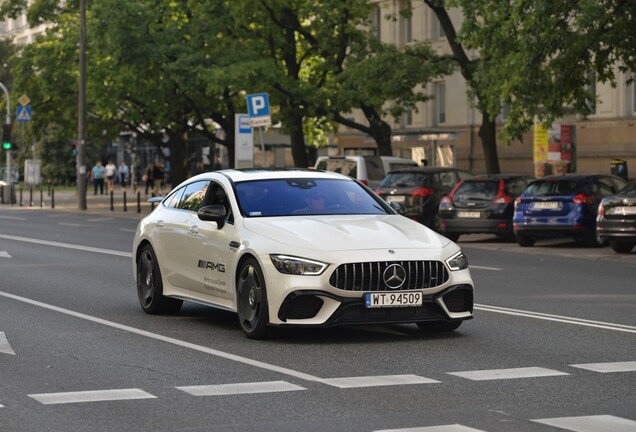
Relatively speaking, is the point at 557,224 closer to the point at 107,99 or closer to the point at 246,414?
the point at 246,414

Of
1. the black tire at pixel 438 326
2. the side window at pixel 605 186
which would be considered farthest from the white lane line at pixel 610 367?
the side window at pixel 605 186

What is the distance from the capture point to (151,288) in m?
14.5

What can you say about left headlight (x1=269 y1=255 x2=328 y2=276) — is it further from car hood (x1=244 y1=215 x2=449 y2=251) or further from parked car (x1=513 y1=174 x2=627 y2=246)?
parked car (x1=513 y1=174 x2=627 y2=246)

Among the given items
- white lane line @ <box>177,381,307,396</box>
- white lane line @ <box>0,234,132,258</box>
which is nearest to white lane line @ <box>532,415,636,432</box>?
white lane line @ <box>177,381,307,396</box>

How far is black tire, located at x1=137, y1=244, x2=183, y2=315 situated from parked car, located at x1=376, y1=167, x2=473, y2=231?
19147 millimetres

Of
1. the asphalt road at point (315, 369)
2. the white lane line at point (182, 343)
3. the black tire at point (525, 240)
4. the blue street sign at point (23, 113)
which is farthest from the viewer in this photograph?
the blue street sign at point (23, 113)

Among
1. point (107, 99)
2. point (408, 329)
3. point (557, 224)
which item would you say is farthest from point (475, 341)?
point (107, 99)

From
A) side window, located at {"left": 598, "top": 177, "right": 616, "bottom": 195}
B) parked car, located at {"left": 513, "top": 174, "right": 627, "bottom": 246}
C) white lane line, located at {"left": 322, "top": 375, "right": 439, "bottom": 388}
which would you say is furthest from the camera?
side window, located at {"left": 598, "top": 177, "right": 616, "bottom": 195}

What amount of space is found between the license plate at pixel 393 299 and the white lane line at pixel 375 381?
172 cm

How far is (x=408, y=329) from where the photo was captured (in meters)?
13.0

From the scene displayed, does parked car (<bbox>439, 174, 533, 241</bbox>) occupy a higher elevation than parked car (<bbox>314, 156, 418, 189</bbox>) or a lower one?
lower

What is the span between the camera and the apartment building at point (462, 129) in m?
46.4

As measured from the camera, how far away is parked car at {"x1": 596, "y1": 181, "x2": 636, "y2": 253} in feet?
83.9

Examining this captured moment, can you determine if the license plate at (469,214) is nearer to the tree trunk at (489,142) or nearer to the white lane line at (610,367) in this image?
the tree trunk at (489,142)
